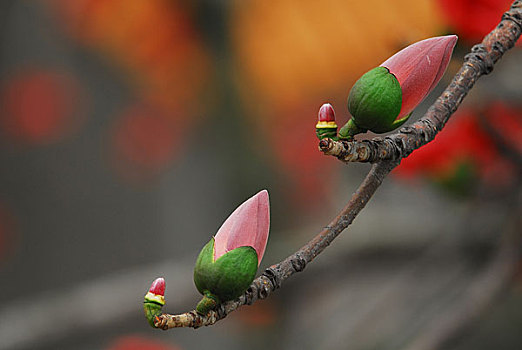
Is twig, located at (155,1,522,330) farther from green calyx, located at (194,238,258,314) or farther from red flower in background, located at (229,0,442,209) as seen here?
red flower in background, located at (229,0,442,209)

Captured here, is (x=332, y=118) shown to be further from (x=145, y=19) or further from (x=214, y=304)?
(x=145, y=19)

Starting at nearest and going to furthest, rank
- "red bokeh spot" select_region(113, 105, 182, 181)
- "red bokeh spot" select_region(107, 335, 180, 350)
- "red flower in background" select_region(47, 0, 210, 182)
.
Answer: "red bokeh spot" select_region(107, 335, 180, 350) < "red flower in background" select_region(47, 0, 210, 182) < "red bokeh spot" select_region(113, 105, 182, 181)

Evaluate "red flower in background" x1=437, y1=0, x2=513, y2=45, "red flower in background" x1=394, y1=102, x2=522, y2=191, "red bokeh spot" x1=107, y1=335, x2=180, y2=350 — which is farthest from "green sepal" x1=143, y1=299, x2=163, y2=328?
"red bokeh spot" x1=107, y1=335, x2=180, y2=350

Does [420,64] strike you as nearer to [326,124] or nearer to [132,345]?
[326,124]

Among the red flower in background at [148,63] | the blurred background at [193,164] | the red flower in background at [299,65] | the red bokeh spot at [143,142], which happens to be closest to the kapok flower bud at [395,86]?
the blurred background at [193,164]

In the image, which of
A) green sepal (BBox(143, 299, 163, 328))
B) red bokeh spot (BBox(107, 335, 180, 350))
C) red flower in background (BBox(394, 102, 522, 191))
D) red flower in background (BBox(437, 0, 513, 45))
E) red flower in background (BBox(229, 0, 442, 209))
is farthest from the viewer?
red flower in background (BBox(229, 0, 442, 209))

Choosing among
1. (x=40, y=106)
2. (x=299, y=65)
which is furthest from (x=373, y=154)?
(x=40, y=106)

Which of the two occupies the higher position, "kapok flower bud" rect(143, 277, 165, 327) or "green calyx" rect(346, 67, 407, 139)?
"green calyx" rect(346, 67, 407, 139)
